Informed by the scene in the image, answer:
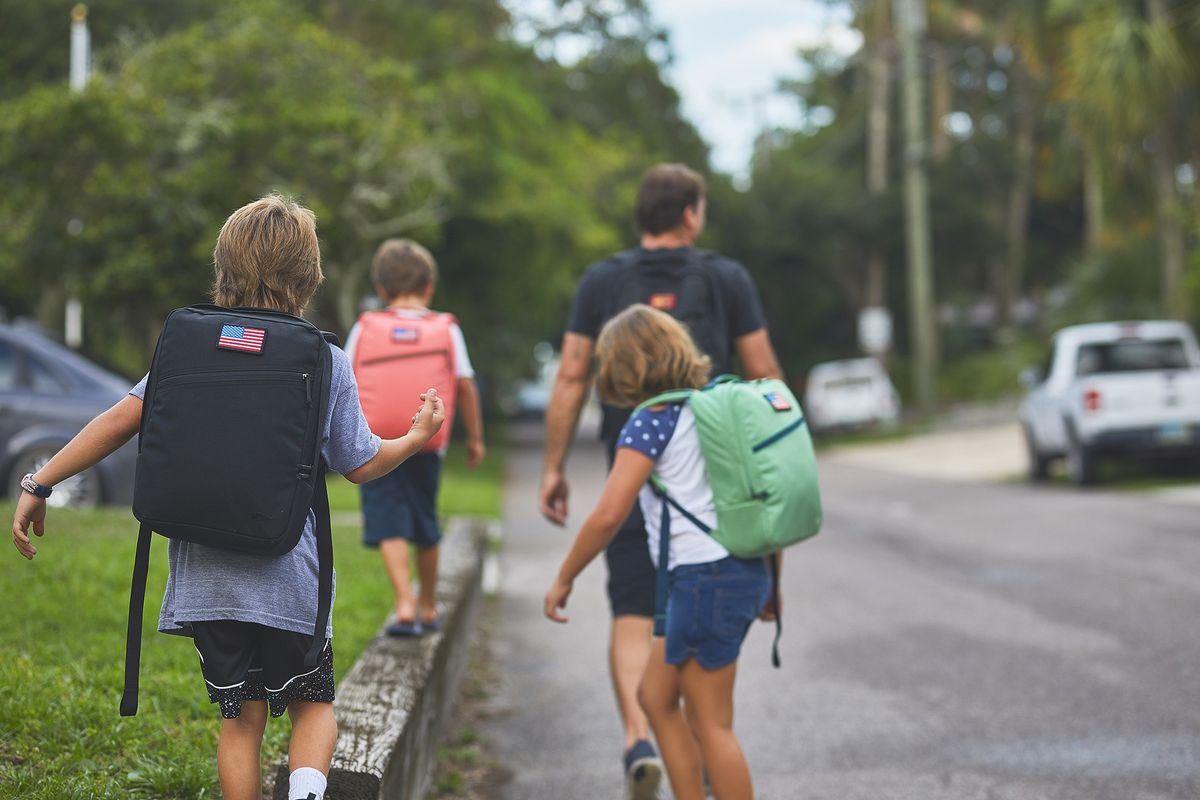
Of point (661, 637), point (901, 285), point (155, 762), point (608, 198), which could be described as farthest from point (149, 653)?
point (901, 285)

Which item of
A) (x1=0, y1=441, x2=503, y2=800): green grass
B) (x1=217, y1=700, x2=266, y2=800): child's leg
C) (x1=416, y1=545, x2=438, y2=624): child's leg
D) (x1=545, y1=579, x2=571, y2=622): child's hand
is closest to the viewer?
(x1=217, y1=700, x2=266, y2=800): child's leg

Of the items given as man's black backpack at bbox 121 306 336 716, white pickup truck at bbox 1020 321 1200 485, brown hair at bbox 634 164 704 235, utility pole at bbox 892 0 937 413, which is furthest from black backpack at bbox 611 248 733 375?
utility pole at bbox 892 0 937 413

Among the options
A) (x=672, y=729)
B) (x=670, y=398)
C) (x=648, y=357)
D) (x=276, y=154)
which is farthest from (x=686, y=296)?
(x=276, y=154)

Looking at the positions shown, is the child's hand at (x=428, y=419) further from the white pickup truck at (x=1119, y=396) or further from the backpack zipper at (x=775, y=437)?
the white pickup truck at (x=1119, y=396)

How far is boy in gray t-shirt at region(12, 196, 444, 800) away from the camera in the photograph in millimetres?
3215

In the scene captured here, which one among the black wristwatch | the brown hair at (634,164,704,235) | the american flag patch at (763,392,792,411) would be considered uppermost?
the brown hair at (634,164,704,235)

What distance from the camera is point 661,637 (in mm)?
4012

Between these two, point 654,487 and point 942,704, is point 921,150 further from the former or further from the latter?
point 654,487

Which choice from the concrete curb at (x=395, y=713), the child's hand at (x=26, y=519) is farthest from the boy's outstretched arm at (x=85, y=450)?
the concrete curb at (x=395, y=713)

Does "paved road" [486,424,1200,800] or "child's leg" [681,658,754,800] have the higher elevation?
"child's leg" [681,658,754,800]

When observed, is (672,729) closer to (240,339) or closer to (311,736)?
(311,736)

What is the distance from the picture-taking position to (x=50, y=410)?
11141mm

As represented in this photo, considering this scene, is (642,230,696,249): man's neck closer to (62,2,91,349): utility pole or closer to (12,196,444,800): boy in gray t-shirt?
(12,196,444,800): boy in gray t-shirt

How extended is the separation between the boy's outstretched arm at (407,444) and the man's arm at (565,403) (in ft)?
5.39
